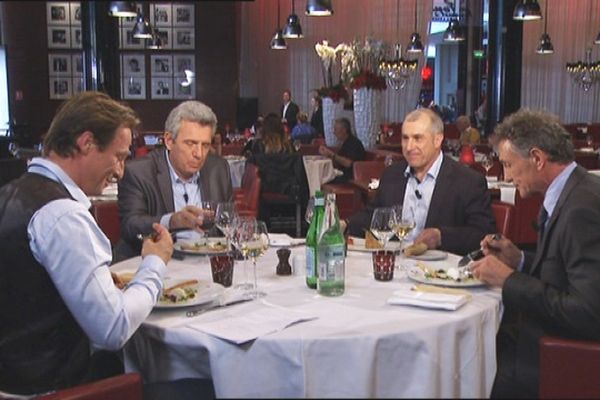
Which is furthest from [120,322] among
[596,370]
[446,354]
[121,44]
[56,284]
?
[121,44]

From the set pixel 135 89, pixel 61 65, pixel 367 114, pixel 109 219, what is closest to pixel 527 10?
pixel 367 114

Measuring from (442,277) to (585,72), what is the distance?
46.0 feet

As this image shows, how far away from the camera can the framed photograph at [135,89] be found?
15039 millimetres

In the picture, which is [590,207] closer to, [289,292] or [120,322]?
[289,292]

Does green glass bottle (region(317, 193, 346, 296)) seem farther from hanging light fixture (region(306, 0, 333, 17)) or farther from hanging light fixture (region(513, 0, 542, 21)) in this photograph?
hanging light fixture (region(513, 0, 542, 21))

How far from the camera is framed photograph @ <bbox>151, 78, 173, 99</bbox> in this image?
590 inches

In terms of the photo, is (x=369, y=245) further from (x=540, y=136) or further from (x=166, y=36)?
(x=166, y=36)

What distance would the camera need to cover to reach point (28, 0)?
0.99 metres

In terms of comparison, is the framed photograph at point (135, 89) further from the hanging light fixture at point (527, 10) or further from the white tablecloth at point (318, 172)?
the hanging light fixture at point (527, 10)

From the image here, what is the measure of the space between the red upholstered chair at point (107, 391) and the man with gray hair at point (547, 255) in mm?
1138

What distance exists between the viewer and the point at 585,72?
14953mm

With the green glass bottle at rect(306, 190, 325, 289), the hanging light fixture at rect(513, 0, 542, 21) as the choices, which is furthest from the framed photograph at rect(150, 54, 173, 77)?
the green glass bottle at rect(306, 190, 325, 289)

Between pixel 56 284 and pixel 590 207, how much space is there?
5.12ft

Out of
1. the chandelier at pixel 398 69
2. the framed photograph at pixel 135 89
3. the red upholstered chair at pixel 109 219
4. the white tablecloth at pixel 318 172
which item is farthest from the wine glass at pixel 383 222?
the framed photograph at pixel 135 89
